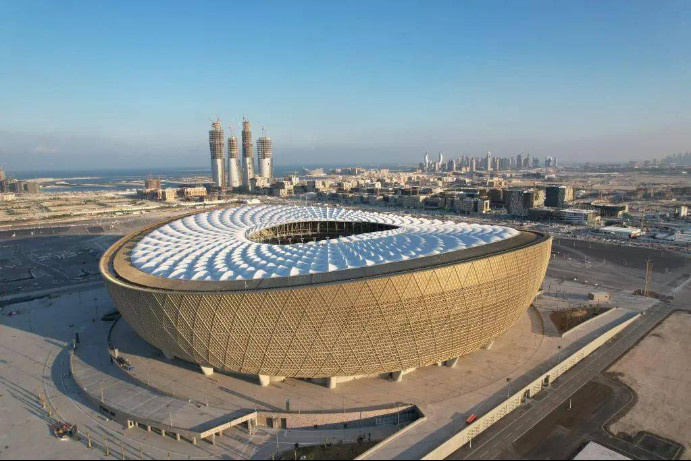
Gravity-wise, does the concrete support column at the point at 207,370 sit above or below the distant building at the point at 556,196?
below

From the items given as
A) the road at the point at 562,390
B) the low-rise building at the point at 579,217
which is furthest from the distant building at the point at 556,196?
the road at the point at 562,390

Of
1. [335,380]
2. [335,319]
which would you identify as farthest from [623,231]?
[335,319]

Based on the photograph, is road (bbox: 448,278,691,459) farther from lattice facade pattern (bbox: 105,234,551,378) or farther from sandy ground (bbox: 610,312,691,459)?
lattice facade pattern (bbox: 105,234,551,378)

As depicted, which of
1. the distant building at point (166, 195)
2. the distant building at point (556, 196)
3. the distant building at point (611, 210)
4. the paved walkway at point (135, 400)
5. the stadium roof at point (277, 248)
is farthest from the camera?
the distant building at point (166, 195)

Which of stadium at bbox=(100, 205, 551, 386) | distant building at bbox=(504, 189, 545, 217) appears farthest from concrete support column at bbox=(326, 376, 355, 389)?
distant building at bbox=(504, 189, 545, 217)

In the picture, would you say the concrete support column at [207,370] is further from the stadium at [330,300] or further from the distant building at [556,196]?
the distant building at [556,196]

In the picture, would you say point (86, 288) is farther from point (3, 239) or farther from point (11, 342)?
point (3, 239)
